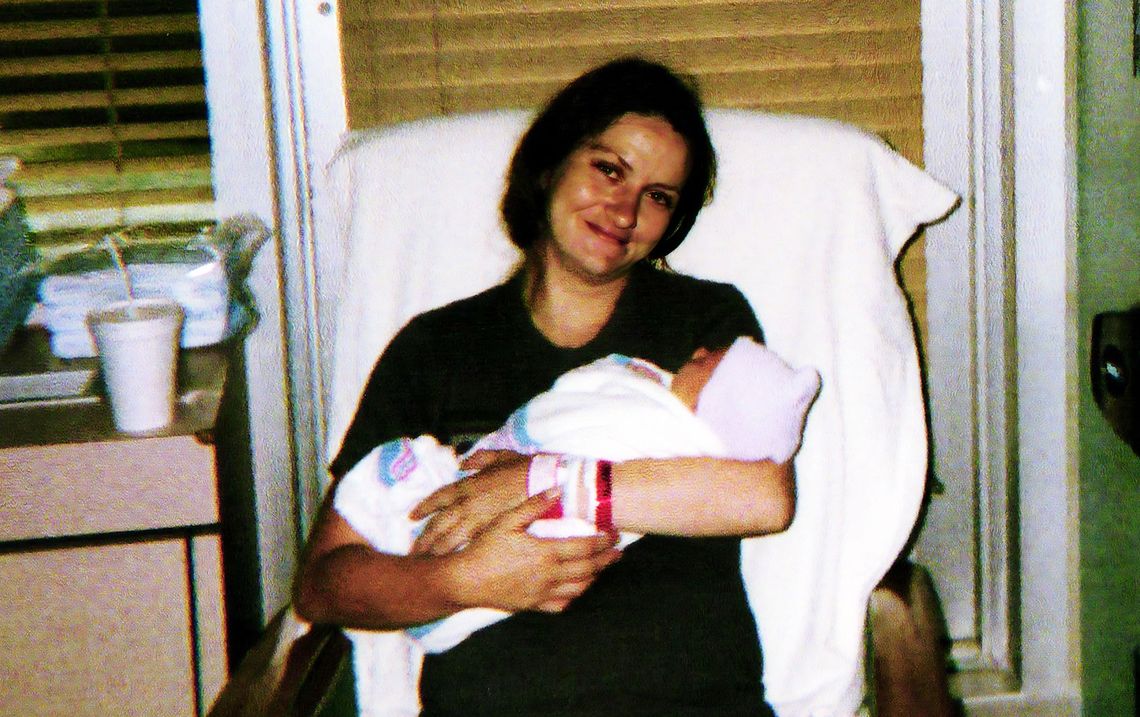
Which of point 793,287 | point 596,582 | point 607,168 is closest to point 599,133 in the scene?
point 607,168

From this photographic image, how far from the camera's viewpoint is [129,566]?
1342 millimetres

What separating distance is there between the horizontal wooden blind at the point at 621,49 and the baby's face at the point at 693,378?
70 cm

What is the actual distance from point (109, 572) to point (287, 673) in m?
0.27

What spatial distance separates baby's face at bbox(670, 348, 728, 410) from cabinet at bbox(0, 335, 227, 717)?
56 cm

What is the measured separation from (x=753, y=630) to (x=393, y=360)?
1.81 feet

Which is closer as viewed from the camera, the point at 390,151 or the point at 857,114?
the point at 390,151

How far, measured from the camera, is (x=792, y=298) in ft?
4.87

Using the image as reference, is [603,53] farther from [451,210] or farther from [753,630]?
[753,630]

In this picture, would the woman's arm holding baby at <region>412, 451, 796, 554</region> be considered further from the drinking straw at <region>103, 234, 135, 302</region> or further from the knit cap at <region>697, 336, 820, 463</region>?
the drinking straw at <region>103, 234, 135, 302</region>

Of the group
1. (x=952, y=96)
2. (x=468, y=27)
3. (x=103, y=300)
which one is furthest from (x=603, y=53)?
(x=103, y=300)

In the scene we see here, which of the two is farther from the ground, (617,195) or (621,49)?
(621,49)

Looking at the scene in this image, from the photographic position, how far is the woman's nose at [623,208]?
4.52 ft

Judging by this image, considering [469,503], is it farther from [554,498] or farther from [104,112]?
[104,112]

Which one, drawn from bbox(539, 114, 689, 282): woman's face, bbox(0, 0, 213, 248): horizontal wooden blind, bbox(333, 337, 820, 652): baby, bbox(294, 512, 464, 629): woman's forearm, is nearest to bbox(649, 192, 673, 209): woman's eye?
bbox(539, 114, 689, 282): woman's face
